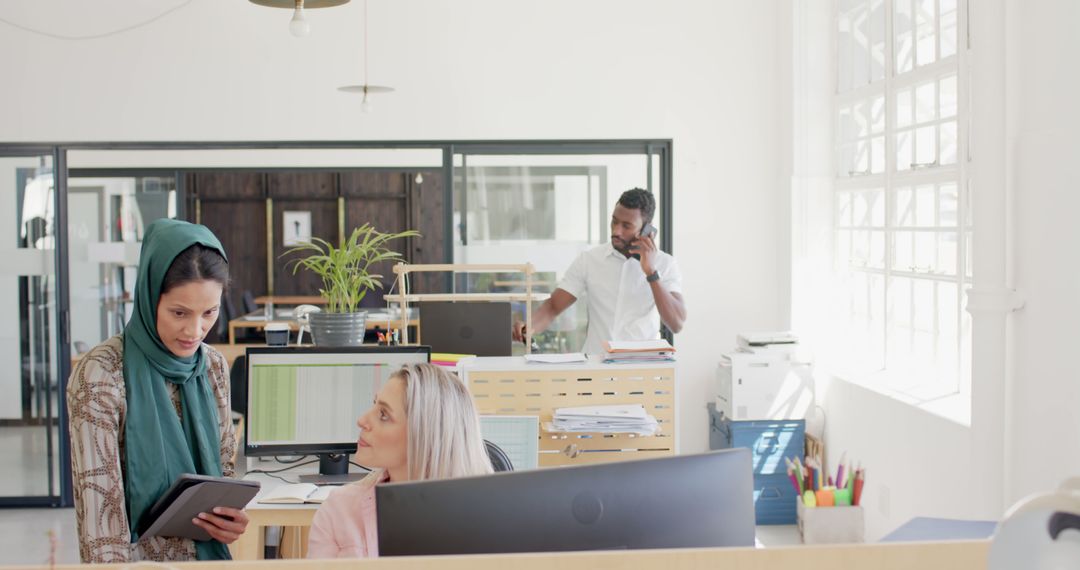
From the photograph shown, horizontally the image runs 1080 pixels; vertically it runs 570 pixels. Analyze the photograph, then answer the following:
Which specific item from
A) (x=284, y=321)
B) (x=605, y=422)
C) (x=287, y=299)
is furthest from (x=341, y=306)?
(x=287, y=299)

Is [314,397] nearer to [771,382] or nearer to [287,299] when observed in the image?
[771,382]

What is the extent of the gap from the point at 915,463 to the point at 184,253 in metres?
3.32

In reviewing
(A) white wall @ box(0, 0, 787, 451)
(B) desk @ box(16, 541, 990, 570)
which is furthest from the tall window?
(B) desk @ box(16, 541, 990, 570)

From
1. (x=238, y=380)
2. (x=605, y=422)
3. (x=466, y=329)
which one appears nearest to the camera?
(x=605, y=422)

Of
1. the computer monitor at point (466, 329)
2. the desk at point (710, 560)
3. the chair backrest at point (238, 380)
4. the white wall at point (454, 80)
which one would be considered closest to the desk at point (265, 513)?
the computer monitor at point (466, 329)

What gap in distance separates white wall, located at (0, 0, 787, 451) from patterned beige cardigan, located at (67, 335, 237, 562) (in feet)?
12.9

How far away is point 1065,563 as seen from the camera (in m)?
0.75

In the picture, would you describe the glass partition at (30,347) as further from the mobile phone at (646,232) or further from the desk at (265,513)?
the mobile phone at (646,232)

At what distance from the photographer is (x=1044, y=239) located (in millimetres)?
3326

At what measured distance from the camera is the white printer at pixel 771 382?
546 cm

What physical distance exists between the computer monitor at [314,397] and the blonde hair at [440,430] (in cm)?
99

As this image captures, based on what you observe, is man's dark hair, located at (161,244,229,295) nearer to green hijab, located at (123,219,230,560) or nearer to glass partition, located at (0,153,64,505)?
green hijab, located at (123,219,230,560)

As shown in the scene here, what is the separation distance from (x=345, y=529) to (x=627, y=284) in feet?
10.0

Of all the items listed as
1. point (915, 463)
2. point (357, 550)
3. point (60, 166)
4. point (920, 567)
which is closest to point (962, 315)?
point (915, 463)
